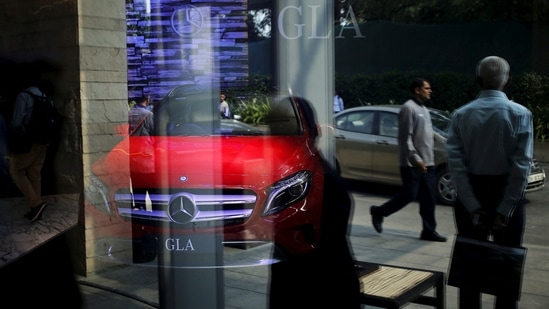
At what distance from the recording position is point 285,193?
250cm

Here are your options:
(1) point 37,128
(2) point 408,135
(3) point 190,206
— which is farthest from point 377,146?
(1) point 37,128

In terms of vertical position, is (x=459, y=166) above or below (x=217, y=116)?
below

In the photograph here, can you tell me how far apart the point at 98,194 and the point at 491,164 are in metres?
1.85

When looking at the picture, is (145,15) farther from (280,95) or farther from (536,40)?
(536,40)

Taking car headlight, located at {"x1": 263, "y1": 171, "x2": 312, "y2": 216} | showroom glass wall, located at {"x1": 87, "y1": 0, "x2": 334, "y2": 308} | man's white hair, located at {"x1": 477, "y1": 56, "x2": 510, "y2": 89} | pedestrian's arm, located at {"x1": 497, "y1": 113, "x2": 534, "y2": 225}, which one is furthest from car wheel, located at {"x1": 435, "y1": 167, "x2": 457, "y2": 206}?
car headlight, located at {"x1": 263, "y1": 171, "x2": 312, "y2": 216}

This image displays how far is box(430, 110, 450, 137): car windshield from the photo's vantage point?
9.55 feet

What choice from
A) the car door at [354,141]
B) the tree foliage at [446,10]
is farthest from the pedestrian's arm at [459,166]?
the tree foliage at [446,10]

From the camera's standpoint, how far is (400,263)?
12.3 feet

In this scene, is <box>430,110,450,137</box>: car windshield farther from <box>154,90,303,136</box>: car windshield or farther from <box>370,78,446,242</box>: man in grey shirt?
<box>154,90,303,136</box>: car windshield

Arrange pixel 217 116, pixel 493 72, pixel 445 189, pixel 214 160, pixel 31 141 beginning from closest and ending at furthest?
pixel 217 116 → pixel 214 160 → pixel 493 72 → pixel 31 141 → pixel 445 189

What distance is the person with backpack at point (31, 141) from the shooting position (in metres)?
2.76

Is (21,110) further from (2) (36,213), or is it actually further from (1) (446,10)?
(1) (446,10)

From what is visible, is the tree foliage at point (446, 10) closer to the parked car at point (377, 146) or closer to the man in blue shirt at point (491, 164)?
the man in blue shirt at point (491, 164)

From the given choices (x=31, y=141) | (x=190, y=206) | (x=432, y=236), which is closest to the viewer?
(x=190, y=206)
